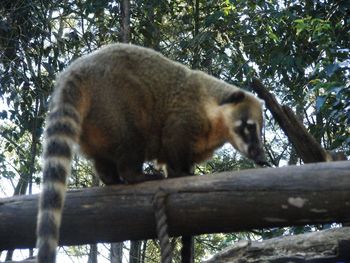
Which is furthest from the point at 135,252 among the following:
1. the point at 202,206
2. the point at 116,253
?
the point at 202,206

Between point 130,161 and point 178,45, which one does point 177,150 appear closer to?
point 130,161

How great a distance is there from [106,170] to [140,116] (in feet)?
1.70

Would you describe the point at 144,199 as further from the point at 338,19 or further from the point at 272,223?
the point at 338,19

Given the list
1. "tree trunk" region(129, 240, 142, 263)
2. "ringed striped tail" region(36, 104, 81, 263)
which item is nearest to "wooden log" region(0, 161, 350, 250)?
"ringed striped tail" region(36, 104, 81, 263)

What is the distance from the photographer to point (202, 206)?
350 cm

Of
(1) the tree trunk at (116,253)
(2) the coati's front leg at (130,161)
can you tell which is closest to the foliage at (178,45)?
(1) the tree trunk at (116,253)

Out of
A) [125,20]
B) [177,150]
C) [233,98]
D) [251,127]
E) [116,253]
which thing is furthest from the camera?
[125,20]

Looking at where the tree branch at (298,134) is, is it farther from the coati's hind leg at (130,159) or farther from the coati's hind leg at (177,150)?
the coati's hind leg at (130,159)

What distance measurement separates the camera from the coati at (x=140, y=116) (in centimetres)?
399

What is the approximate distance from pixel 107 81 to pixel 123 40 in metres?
3.60

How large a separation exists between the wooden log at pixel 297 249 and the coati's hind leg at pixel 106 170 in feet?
3.27

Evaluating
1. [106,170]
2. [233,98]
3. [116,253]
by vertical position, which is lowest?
[116,253]

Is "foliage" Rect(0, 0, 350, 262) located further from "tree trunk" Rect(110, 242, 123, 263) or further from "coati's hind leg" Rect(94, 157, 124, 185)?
"coati's hind leg" Rect(94, 157, 124, 185)

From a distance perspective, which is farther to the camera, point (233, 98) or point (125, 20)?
point (125, 20)
